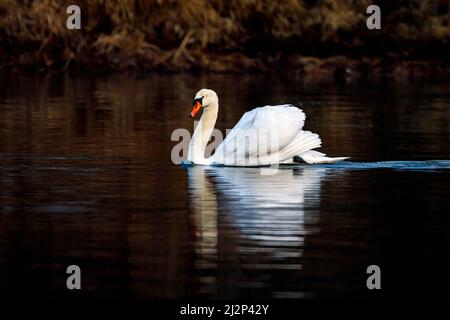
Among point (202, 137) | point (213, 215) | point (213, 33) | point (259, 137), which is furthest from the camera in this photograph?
point (213, 33)

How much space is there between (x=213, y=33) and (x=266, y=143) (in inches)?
982

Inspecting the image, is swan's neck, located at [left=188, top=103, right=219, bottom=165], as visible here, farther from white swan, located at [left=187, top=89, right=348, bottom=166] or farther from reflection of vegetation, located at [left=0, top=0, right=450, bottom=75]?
reflection of vegetation, located at [left=0, top=0, right=450, bottom=75]

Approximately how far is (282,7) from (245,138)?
25407 millimetres

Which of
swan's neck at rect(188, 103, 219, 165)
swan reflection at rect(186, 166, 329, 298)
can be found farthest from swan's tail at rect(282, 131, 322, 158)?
swan's neck at rect(188, 103, 219, 165)

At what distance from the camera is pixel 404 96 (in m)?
32.3

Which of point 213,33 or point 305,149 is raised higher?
point 213,33

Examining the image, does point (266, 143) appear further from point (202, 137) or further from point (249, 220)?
point (249, 220)

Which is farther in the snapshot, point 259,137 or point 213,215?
point 259,137

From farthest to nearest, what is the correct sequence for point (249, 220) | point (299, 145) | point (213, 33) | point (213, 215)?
point (213, 33) → point (299, 145) → point (213, 215) → point (249, 220)

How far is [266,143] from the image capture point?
17422 millimetres

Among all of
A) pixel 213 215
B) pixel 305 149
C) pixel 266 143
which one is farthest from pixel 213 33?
pixel 213 215

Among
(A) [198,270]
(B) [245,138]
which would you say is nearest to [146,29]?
(B) [245,138]

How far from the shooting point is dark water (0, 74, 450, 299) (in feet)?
35.9
